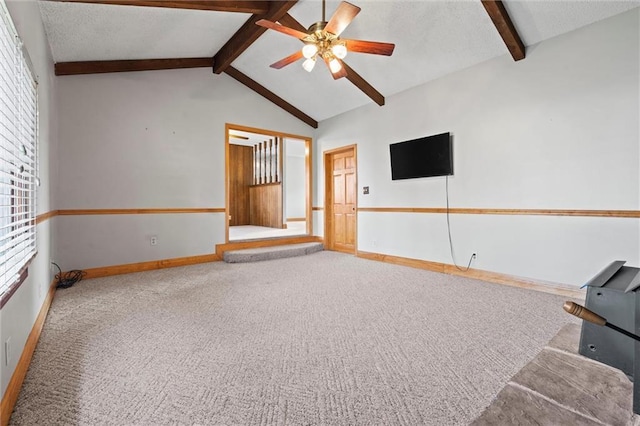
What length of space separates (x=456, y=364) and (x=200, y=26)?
4522mm

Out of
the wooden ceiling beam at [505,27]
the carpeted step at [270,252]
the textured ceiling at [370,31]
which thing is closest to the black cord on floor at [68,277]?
the carpeted step at [270,252]

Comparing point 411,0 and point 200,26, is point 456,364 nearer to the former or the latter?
point 411,0

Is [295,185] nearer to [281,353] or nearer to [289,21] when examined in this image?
[289,21]

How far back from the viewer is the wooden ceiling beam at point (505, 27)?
2814mm

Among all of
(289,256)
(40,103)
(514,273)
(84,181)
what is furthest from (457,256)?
(84,181)

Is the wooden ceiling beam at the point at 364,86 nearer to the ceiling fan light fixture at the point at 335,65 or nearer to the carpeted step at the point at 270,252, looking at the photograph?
the ceiling fan light fixture at the point at 335,65

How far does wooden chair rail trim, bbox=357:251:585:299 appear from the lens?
301cm

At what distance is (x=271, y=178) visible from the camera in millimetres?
8172

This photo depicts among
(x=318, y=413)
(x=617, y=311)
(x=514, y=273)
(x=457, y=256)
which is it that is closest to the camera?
(x=617, y=311)

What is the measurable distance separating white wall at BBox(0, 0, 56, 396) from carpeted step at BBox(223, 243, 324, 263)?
2298 mm

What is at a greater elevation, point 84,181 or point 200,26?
point 200,26

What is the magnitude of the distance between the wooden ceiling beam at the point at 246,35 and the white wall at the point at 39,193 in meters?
2.07

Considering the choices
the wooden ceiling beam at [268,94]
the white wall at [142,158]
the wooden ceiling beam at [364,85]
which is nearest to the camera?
the white wall at [142,158]

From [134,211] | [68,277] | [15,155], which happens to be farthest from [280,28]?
[68,277]
